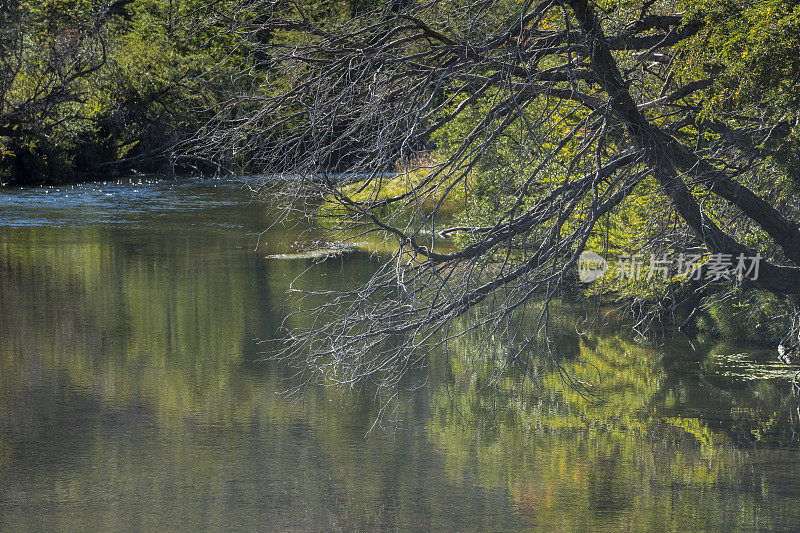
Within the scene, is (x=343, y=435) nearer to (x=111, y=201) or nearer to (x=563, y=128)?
(x=563, y=128)

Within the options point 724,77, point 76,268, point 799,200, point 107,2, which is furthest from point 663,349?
point 107,2

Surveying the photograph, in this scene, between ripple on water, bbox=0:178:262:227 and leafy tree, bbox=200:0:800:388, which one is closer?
leafy tree, bbox=200:0:800:388

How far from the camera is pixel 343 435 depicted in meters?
9.06

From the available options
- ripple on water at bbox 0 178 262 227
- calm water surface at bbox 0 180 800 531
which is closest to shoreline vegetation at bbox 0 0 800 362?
calm water surface at bbox 0 180 800 531

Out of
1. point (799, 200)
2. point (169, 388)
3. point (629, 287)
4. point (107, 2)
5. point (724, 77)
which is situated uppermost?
point (107, 2)

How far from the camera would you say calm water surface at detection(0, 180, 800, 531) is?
286 inches

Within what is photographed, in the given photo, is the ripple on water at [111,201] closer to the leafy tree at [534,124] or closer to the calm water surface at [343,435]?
the calm water surface at [343,435]

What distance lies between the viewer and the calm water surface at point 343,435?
7.26 metres

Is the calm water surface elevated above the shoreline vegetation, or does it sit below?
below

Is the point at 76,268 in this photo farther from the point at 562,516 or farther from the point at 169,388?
the point at 562,516

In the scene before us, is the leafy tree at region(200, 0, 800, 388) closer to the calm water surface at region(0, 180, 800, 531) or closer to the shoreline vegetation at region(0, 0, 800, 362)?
the shoreline vegetation at region(0, 0, 800, 362)

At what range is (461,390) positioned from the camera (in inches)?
434

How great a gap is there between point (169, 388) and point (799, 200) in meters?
7.03

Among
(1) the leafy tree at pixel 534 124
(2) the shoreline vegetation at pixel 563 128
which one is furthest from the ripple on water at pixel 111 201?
(1) the leafy tree at pixel 534 124
